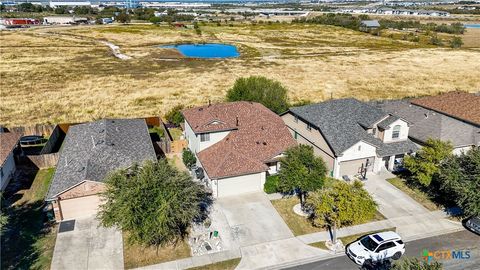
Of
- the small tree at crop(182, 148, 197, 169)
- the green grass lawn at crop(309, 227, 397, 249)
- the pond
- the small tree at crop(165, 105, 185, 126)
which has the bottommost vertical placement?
the green grass lawn at crop(309, 227, 397, 249)

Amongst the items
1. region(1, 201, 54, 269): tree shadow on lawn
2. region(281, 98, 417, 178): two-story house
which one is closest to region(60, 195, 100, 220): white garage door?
region(1, 201, 54, 269): tree shadow on lawn

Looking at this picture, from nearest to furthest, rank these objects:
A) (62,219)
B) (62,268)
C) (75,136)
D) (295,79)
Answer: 1. (62,268)
2. (62,219)
3. (75,136)
4. (295,79)

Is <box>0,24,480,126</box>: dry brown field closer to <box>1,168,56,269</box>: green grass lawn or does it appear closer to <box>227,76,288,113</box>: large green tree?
<box>227,76,288,113</box>: large green tree

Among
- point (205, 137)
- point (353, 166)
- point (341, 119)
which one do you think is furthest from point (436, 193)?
point (205, 137)

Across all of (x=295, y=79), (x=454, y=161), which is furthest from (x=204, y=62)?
(x=454, y=161)

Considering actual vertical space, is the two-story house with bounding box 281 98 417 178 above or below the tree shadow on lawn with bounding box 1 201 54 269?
above

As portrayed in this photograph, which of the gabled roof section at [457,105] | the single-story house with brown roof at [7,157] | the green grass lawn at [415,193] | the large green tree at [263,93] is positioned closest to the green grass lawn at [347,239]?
the green grass lawn at [415,193]

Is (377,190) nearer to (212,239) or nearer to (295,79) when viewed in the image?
Result: (212,239)
